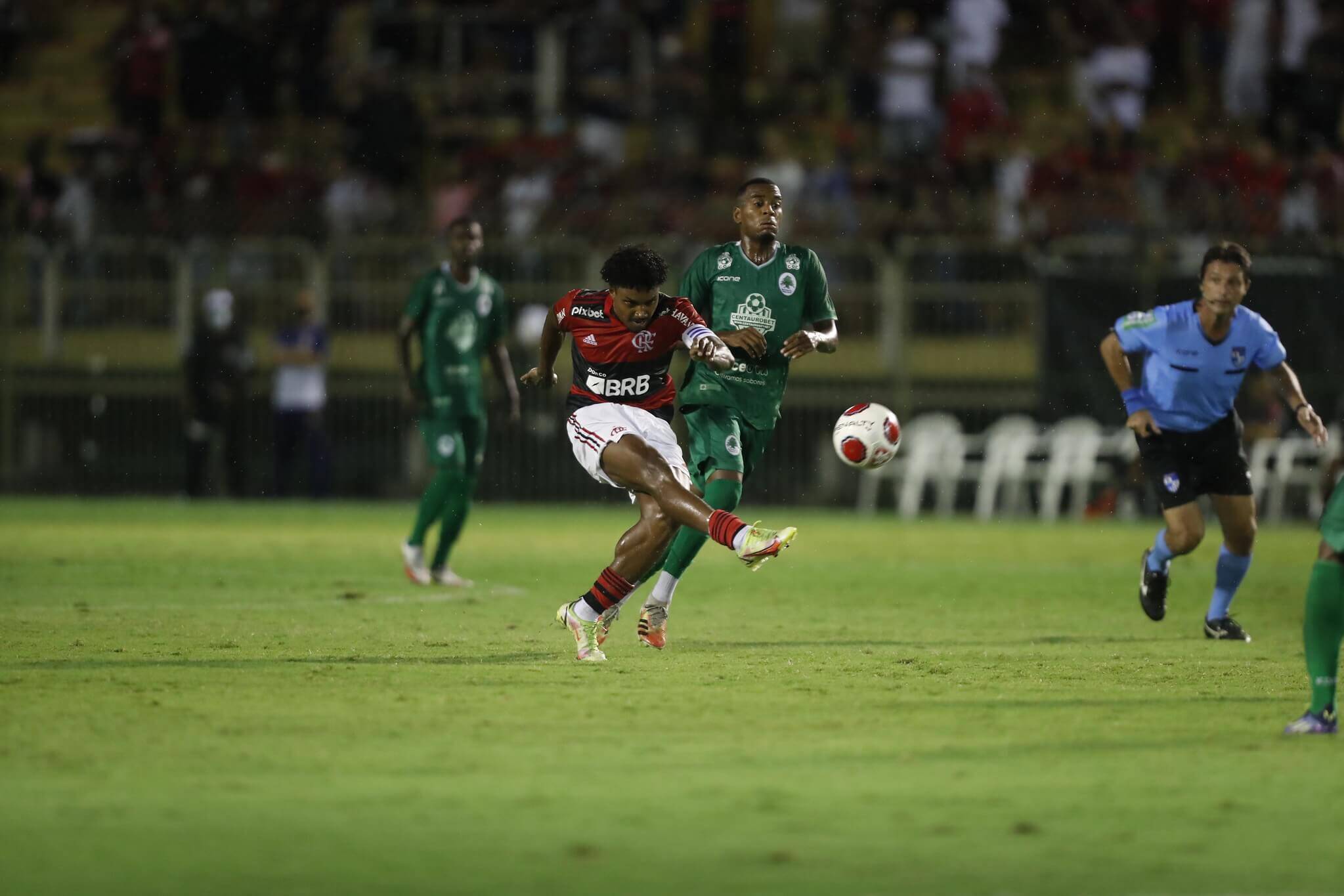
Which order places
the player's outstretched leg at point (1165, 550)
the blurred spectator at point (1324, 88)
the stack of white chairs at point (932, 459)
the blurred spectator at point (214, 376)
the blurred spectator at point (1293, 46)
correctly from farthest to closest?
the blurred spectator at point (1293, 46) < the blurred spectator at point (1324, 88) < the blurred spectator at point (214, 376) < the stack of white chairs at point (932, 459) < the player's outstretched leg at point (1165, 550)

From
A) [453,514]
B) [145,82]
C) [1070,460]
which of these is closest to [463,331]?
[453,514]

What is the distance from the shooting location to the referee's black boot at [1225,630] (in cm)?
1147

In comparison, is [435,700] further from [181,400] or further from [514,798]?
[181,400]

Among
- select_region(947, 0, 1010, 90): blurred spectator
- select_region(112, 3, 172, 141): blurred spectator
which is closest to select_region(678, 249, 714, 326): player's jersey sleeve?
select_region(947, 0, 1010, 90): blurred spectator

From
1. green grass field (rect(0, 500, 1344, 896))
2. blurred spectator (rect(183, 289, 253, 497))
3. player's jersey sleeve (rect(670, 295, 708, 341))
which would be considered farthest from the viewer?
blurred spectator (rect(183, 289, 253, 497))

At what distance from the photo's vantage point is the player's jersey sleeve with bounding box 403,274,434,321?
566 inches

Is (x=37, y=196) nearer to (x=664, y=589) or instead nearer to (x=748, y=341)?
(x=664, y=589)

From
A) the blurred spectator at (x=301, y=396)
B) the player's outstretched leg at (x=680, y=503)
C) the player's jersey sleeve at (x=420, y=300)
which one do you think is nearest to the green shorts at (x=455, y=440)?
the player's jersey sleeve at (x=420, y=300)

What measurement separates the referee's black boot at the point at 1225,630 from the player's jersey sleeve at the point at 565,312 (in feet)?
13.9

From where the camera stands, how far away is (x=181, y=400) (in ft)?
82.4

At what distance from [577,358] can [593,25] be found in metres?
18.8

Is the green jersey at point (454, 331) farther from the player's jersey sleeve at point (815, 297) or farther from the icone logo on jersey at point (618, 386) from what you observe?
the icone logo on jersey at point (618, 386)

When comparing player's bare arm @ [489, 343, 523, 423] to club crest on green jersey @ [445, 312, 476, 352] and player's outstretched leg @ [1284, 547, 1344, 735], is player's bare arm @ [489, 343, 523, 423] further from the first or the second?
player's outstretched leg @ [1284, 547, 1344, 735]

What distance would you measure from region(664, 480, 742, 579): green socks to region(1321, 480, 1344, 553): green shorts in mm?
3840
